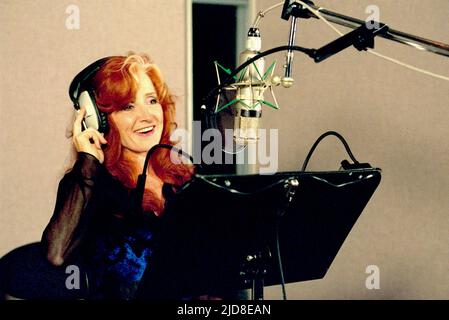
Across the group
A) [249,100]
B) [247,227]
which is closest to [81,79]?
[249,100]

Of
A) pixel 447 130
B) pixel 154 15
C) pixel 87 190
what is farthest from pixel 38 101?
pixel 447 130

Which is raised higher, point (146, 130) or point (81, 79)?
point (81, 79)

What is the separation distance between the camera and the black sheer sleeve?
1454mm

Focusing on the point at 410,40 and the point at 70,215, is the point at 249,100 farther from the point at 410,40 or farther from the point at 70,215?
the point at 70,215

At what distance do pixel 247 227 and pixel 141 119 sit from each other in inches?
30.8

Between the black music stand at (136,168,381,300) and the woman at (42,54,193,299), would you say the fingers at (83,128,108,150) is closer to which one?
the woman at (42,54,193,299)

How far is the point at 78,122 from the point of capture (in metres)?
1.48

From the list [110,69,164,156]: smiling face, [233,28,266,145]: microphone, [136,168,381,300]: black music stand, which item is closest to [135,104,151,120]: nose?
[110,69,164,156]: smiling face

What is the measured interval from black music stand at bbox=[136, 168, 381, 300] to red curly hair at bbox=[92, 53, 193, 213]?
69 cm

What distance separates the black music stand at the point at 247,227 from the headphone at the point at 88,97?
75 centimetres

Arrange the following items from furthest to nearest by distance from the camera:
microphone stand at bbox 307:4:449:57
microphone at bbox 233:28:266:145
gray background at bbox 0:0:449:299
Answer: gray background at bbox 0:0:449:299 → microphone at bbox 233:28:266:145 → microphone stand at bbox 307:4:449:57

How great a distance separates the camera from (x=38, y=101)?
4.80 ft

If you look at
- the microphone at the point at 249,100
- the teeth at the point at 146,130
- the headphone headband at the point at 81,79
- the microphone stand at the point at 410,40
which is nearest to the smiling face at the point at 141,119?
the teeth at the point at 146,130
